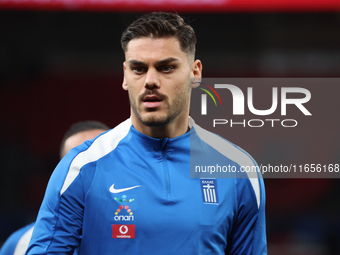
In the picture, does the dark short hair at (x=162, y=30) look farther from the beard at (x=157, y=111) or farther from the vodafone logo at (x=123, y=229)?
the vodafone logo at (x=123, y=229)

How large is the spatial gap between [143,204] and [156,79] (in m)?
0.46

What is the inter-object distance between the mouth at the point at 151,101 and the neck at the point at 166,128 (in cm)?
11

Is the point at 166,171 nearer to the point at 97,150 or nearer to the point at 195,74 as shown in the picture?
the point at 97,150

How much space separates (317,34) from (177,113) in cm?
402

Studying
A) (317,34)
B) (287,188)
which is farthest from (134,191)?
(317,34)

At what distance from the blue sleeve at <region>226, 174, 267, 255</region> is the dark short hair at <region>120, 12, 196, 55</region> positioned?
61 centimetres

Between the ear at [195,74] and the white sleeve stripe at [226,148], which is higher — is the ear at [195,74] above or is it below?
above

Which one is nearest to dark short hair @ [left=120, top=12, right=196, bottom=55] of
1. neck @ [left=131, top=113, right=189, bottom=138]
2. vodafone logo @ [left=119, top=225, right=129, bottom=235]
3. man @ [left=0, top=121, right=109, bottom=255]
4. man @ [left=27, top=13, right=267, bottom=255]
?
man @ [left=27, top=13, right=267, bottom=255]

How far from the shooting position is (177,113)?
1402 millimetres

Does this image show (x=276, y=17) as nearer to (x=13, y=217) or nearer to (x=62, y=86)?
(x=62, y=86)

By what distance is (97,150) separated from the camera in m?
1.36

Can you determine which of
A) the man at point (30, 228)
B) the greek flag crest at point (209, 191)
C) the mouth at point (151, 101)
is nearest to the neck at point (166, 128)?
the mouth at point (151, 101)

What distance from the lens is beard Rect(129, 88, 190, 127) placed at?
1328 millimetres

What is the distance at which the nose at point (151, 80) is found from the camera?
130 centimetres
